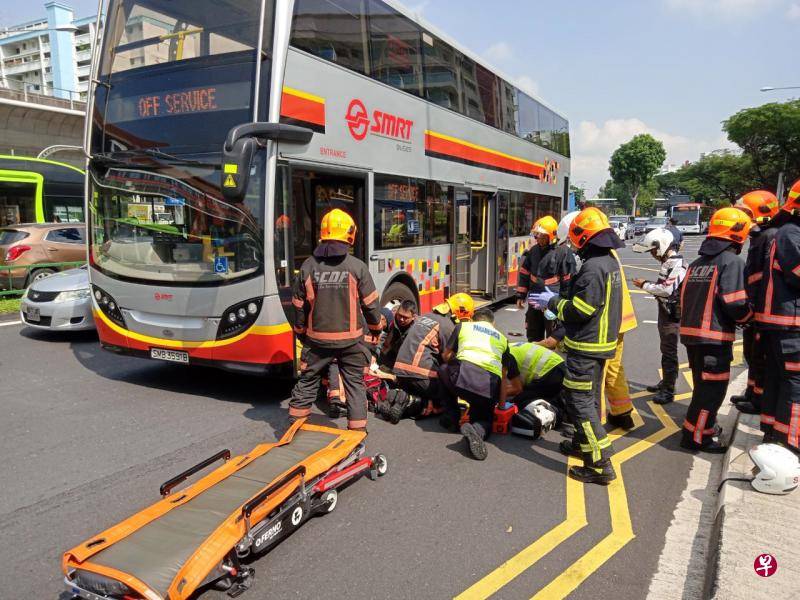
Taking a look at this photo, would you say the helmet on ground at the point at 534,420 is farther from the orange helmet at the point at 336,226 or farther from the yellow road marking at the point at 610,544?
the orange helmet at the point at 336,226

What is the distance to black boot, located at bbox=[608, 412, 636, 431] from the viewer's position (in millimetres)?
4992

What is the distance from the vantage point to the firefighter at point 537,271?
642cm

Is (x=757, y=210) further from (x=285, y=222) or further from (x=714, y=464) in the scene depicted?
(x=285, y=222)

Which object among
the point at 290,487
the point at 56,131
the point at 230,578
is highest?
the point at 56,131

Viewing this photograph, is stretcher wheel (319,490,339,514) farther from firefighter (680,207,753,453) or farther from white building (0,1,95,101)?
white building (0,1,95,101)

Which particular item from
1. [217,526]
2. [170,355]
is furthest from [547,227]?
[217,526]

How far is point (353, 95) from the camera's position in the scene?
6.04 m

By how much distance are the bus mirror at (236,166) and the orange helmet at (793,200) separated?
4.14 metres

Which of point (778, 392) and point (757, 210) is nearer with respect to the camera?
point (778, 392)

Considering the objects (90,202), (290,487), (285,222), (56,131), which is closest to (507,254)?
(285,222)

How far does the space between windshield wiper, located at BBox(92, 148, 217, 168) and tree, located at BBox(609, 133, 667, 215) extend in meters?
67.6

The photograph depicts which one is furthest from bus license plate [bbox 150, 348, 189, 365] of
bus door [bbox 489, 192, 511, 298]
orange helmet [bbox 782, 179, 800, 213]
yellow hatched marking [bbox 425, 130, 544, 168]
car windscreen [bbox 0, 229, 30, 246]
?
car windscreen [bbox 0, 229, 30, 246]

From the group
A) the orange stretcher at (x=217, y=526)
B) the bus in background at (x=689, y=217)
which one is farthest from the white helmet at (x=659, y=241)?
the bus in background at (x=689, y=217)

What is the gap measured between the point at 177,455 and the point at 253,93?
3.11 metres
